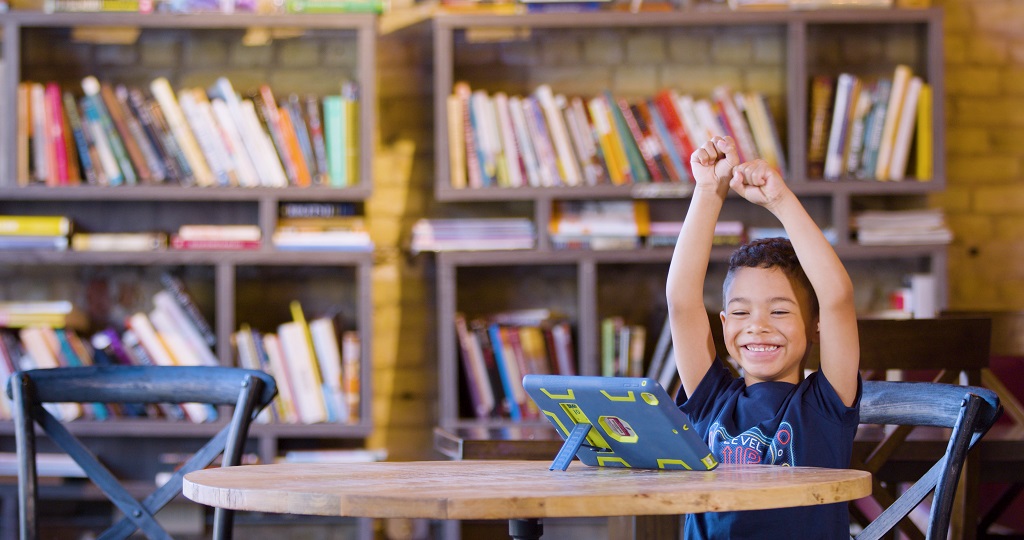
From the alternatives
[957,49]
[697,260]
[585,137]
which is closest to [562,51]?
[585,137]

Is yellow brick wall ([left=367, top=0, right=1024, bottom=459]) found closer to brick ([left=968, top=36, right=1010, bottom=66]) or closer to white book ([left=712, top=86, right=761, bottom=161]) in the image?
brick ([left=968, top=36, right=1010, bottom=66])

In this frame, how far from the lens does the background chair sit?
1.56 metres

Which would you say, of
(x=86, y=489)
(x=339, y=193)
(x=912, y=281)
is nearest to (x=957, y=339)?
(x=912, y=281)

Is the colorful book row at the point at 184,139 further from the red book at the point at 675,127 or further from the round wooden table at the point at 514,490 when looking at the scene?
the round wooden table at the point at 514,490

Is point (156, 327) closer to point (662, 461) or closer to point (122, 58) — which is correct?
point (122, 58)

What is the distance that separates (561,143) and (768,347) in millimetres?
1818

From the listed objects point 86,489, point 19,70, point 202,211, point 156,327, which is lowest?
point 86,489

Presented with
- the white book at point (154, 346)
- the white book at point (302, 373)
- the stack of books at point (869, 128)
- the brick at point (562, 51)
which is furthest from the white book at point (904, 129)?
the white book at point (154, 346)

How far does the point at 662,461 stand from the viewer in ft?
3.93

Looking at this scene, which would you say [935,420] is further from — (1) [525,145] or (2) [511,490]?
(1) [525,145]

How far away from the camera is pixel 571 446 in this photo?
3.96 feet

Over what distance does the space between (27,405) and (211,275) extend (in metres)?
1.79

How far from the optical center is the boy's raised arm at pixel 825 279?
1404 millimetres

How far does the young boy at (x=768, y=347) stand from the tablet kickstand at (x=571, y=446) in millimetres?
275
